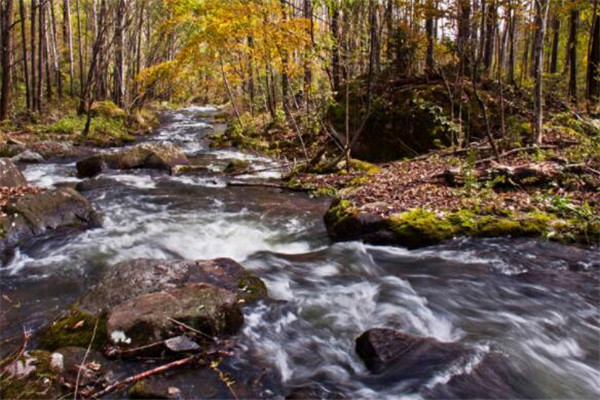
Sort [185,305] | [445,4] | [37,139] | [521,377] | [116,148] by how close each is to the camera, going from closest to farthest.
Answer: [521,377]
[185,305]
[445,4]
[37,139]
[116,148]

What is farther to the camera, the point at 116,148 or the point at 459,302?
the point at 116,148

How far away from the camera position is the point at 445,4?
10891mm

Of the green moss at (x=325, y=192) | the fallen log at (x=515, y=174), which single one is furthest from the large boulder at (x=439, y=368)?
the green moss at (x=325, y=192)

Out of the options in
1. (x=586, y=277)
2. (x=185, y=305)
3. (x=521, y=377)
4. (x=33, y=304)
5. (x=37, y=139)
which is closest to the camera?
(x=521, y=377)

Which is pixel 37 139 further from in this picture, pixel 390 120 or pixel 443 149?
pixel 443 149

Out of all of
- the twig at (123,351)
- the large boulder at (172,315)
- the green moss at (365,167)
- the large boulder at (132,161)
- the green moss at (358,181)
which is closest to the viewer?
the twig at (123,351)

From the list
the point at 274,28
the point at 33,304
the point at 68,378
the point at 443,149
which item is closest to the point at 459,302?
the point at 68,378

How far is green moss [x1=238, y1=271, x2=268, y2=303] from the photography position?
16.2ft

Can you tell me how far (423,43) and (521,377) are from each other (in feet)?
37.4

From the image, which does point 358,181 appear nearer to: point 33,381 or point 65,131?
point 33,381

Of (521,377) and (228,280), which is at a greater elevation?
(228,280)

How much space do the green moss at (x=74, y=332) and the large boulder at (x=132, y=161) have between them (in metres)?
9.22

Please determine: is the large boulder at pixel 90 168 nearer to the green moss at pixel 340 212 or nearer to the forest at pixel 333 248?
the forest at pixel 333 248

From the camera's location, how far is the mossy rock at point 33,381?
9.88 feet
